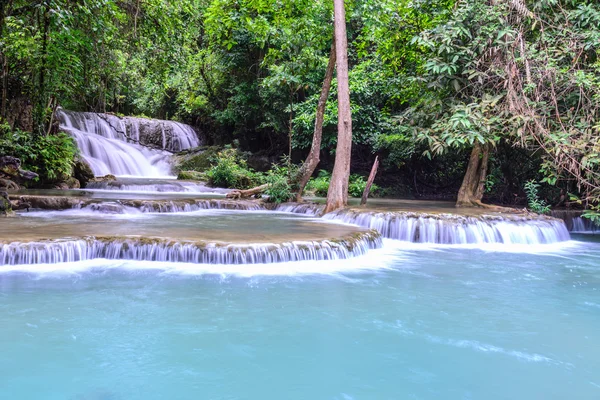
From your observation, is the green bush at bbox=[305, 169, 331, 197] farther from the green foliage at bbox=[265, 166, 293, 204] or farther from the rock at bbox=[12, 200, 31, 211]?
the rock at bbox=[12, 200, 31, 211]

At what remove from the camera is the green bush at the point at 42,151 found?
12.6 meters

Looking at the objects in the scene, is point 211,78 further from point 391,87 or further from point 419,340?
point 419,340

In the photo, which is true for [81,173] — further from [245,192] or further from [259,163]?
[259,163]

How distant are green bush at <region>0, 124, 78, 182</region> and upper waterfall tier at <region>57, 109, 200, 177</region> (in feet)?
12.4

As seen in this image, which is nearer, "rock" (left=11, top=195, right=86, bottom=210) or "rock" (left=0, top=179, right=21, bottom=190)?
"rock" (left=11, top=195, right=86, bottom=210)

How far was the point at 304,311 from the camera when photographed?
465 centimetres

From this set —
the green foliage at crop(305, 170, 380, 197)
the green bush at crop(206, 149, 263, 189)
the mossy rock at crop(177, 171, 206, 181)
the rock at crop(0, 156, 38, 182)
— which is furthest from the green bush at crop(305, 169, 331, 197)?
the rock at crop(0, 156, 38, 182)

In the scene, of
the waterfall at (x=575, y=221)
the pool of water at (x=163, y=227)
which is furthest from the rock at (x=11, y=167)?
the waterfall at (x=575, y=221)

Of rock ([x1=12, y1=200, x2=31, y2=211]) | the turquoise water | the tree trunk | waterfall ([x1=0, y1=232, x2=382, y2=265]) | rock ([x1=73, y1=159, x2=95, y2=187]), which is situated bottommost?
the turquoise water

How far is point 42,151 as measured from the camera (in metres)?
13.4

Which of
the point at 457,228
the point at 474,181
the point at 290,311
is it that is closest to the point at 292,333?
the point at 290,311

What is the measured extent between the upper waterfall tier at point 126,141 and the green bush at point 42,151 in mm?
3782

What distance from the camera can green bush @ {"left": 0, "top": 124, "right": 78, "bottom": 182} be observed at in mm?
12641

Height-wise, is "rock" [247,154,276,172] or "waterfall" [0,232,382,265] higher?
"rock" [247,154,276,172]
